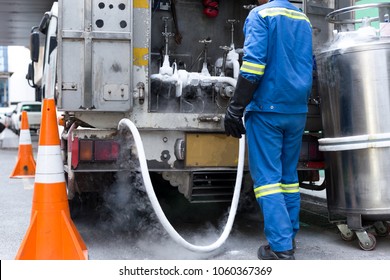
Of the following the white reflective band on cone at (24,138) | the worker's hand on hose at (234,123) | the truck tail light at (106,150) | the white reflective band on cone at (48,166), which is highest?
the white reflective band on cone at (24,138)

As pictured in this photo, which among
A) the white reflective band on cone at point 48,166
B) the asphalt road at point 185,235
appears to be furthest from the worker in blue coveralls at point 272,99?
the white reflective band on cone at point 48,166

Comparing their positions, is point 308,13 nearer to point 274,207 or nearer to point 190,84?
point 190,84

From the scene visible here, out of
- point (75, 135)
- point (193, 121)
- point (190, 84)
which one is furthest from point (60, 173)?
point (190, 84)

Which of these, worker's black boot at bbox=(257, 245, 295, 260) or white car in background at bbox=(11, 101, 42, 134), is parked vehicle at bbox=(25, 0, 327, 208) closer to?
worker's black boot at bbox=(257, 245, 295, 260)

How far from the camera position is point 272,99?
11.4 feet

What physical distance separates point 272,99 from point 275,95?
0.11ft

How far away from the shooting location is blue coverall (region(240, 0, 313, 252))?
11.2ft

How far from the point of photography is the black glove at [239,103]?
3416 millimetres

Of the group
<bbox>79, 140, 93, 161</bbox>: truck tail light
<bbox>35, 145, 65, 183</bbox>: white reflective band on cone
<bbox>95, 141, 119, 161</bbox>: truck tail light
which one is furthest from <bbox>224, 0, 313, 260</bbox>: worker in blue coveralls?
<bbox>35, 145, 65, 183</bbox>: white reflective band on cone

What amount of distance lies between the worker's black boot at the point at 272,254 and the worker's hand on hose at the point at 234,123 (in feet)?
2.69

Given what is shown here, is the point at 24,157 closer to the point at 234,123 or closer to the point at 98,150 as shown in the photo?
the point at 98,150

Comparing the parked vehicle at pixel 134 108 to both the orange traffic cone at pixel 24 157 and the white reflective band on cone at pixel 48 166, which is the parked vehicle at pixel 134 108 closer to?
the white reflective band on cone at pixel 48 166

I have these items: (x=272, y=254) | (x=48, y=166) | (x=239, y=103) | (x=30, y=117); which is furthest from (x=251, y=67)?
(x=30, y=117)

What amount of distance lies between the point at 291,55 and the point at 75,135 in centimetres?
164
